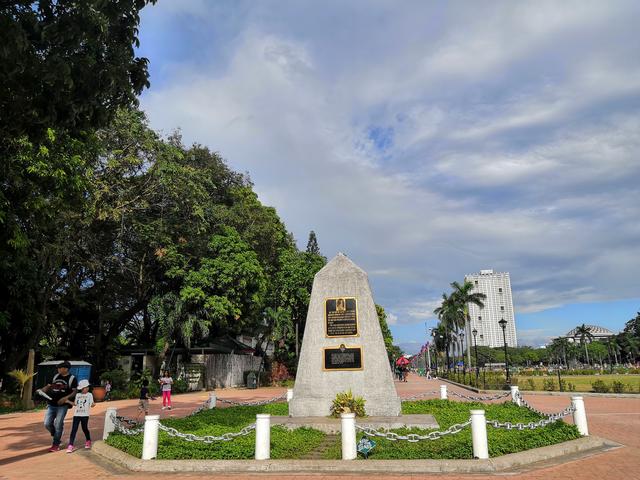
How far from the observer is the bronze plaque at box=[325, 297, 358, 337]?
11.8 meters

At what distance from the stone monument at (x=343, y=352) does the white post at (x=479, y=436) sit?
3.99m

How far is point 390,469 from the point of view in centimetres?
718

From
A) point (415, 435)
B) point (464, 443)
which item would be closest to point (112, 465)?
point (415, 435)

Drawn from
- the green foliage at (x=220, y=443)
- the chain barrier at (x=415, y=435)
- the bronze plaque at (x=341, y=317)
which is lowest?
the green foliage at (x=220, y=443)

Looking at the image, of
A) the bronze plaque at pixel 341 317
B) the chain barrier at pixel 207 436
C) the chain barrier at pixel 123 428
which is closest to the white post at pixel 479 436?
the chain barrier at pixel 207 436

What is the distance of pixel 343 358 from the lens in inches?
458

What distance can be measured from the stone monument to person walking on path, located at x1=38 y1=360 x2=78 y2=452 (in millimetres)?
4974

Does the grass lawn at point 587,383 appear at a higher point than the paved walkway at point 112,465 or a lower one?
lower

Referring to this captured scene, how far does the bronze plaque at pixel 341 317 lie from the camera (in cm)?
1180

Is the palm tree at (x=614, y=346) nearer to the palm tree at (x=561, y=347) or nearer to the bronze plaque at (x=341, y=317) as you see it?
the palm tree at (x=561, y=347)

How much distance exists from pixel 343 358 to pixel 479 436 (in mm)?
4638

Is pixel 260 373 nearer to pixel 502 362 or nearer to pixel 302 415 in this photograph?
pixel 302 415

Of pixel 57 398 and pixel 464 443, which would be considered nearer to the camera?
pixel 464 443

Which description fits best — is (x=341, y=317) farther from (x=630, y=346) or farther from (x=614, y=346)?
(x=614, y=346)
